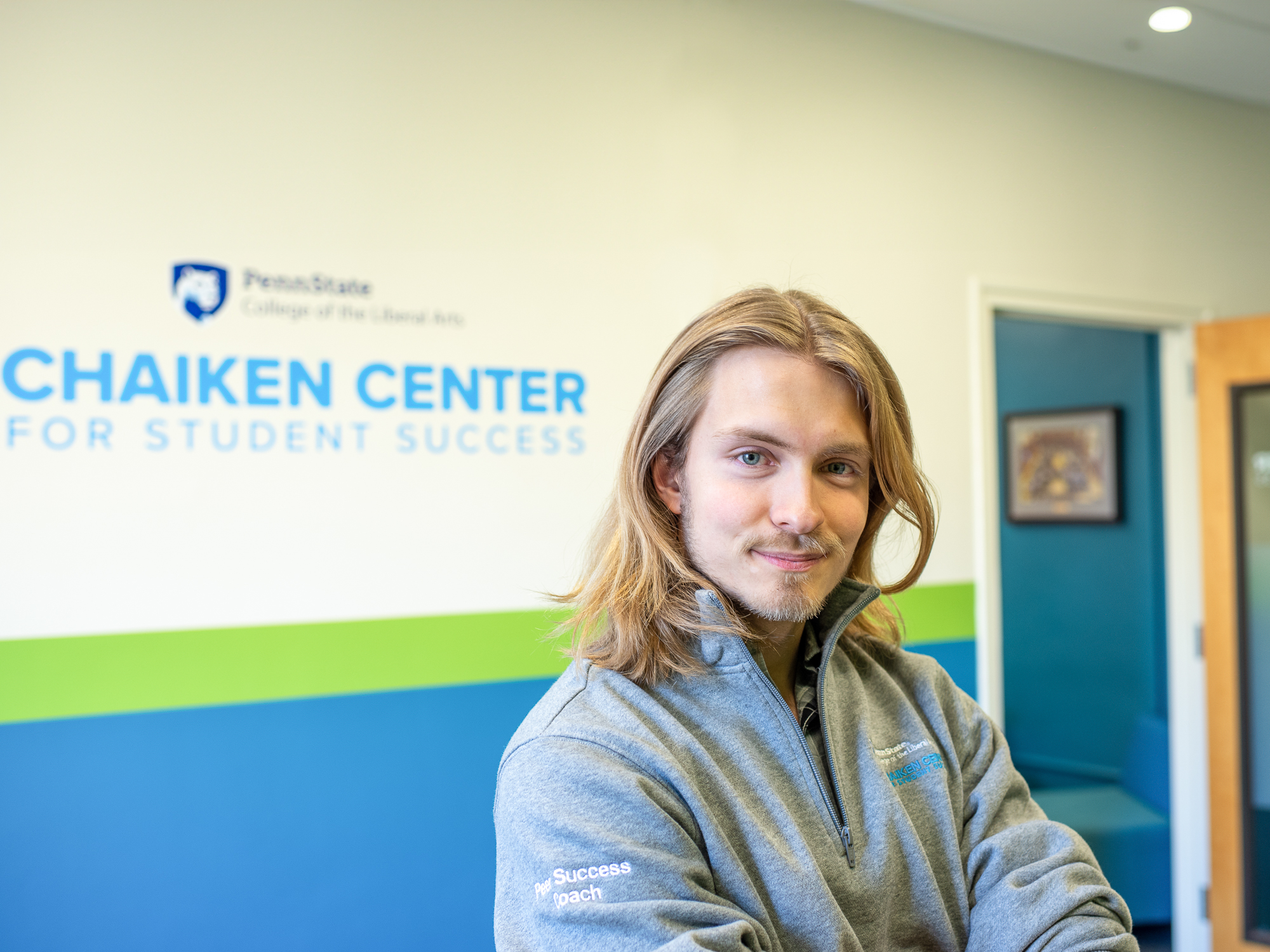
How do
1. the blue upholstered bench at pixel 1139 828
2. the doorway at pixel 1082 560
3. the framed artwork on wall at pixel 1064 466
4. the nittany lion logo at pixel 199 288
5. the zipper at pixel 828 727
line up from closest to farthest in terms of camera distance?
the zipper at pixel 828 727 < the nittany lion logo at pixel 199 288 < the blue upholstered bench at pixel 1139 828 < the doorway at pixel 1082 560 < the framed artwork on wall at pixel 1064 466

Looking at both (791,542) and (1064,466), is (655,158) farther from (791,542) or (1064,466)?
(1064,466)

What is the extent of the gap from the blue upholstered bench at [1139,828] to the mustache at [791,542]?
2787 mm

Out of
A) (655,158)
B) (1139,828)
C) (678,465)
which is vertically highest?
(655,158)

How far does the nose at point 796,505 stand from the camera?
113 cm

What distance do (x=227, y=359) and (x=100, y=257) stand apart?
13.0 inches

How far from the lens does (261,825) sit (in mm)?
2291

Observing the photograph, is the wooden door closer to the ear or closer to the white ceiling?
the white ceiling

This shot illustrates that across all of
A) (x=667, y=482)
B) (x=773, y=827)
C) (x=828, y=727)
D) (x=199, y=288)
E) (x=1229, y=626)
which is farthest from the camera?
(x=1229, y=626)

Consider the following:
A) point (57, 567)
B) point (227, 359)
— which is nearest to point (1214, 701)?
point (227, 359)

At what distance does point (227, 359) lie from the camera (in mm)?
2293

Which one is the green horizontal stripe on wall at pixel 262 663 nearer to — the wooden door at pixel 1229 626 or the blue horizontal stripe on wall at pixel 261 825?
the blue horizontal stripe on wall at pixel 261 825

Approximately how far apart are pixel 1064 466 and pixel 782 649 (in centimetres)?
382

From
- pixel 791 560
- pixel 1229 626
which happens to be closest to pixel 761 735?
pixel 791 560

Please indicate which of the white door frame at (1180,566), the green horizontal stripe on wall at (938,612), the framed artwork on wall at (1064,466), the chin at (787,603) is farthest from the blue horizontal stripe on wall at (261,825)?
the framed artwork on wall at (1064,466)
